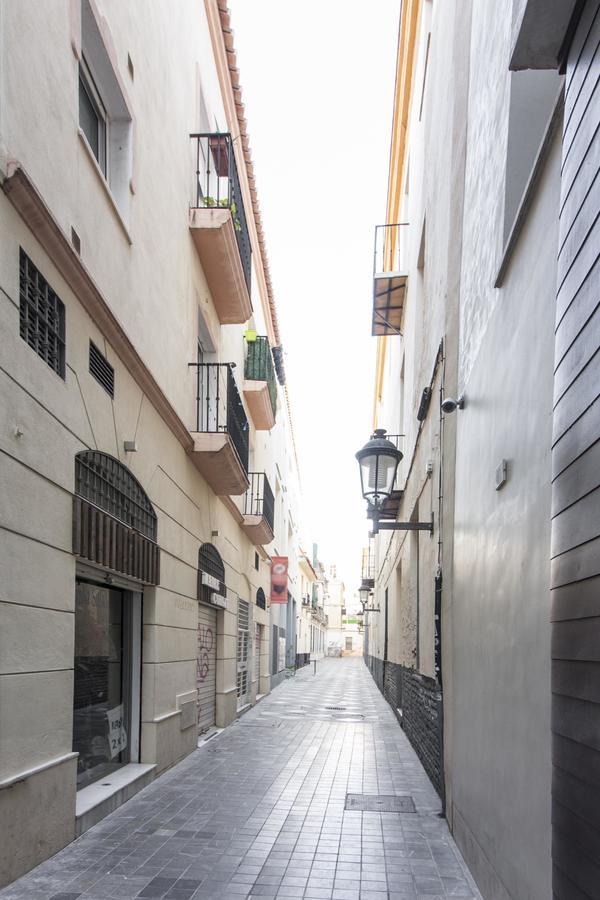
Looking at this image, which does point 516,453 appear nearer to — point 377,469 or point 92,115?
point 377,469

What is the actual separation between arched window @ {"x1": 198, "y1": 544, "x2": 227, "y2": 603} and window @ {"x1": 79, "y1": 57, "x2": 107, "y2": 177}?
5790 mm

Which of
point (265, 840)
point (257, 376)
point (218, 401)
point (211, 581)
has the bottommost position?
point (265, 840)

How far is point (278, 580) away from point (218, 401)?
13.5 metres

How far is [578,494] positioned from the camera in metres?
2.91

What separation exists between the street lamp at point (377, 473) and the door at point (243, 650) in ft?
25.8

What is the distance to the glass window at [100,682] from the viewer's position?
6549 millimetres

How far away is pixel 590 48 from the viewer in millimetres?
2930

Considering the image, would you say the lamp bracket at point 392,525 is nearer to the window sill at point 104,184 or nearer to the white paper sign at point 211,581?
the white paper sign at point 211,581

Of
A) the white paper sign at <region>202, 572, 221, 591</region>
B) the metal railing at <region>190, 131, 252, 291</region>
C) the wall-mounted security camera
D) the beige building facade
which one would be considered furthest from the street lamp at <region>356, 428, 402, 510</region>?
the metal railing at <region>190, 131, 252, 291</region>

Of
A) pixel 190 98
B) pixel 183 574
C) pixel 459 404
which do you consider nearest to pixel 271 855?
pixel 459 404

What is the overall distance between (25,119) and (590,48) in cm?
367

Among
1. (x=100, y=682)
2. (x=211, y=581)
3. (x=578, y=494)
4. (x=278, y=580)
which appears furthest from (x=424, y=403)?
(x=278, y=580)

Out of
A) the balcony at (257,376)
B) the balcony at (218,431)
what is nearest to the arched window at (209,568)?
the balcony at (218,431)

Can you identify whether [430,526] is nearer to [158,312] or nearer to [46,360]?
[158,312]
